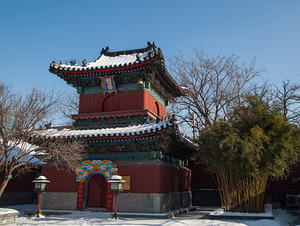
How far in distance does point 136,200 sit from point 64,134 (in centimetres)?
385

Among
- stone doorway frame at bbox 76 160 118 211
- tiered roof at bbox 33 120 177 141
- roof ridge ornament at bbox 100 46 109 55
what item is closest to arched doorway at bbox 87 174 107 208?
stone doorway frame at bbox 76 160 118 211

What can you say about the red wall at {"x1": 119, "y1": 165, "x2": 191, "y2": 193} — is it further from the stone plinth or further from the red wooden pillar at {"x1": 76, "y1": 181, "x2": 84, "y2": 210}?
the stone plinth

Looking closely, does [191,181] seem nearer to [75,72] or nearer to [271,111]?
[271,111]

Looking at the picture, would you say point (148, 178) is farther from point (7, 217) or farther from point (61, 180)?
point (7, 217)

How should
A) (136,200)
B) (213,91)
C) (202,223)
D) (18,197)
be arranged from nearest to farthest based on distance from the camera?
1. (202,223)
2. (136,200)
3. (18,197)
4. (213,91)

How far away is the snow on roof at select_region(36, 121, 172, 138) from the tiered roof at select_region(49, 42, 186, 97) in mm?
2403

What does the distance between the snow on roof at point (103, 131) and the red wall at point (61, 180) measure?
1492 mm

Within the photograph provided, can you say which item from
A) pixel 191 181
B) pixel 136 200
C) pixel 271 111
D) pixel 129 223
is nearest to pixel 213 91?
pixel 191 181

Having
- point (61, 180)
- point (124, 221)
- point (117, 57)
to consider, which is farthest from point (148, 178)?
point (117, 57)

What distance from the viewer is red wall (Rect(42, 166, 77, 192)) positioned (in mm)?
11625

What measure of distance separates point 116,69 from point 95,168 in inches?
165

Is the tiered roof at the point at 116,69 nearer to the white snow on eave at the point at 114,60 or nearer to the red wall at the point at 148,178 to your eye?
the white snow on eave at the point at 114,60

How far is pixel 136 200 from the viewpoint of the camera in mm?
10719

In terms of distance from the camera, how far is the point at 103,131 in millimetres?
11375
